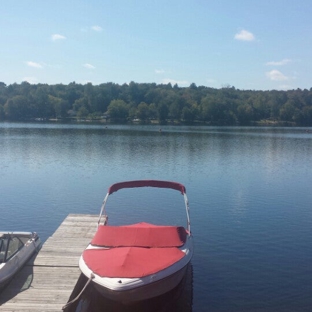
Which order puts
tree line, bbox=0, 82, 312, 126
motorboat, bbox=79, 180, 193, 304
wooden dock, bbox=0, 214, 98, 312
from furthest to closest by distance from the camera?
tree line, bbox=0, 82, 312, 126
motorboat, bbox=79, 180, 193, 304
wooden dock, bbox=0, 214, 98, 312

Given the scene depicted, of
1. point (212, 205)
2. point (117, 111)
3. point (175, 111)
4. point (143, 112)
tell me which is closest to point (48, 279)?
point (212, 205)

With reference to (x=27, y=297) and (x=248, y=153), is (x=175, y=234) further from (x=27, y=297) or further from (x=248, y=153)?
(x=248, y=153)

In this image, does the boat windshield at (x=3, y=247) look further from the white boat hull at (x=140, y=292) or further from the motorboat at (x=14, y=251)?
the white boat hull at (x=140, y=292)

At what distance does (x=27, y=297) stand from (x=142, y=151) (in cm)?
4762

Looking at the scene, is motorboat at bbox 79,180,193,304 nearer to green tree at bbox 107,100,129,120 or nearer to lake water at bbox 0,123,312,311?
lake water at bbox 0,123,312,311

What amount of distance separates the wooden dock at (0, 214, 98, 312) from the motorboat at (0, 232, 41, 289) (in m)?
0.29

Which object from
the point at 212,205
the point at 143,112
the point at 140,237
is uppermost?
the point at 143,112

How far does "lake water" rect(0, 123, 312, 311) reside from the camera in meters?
17.5

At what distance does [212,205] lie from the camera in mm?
30188

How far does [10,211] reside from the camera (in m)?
28.1

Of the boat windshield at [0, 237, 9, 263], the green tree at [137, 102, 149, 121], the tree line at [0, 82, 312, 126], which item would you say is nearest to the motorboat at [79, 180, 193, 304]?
the boat windshield at [0, 237, 9, 263]

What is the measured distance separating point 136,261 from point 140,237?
1.97 meters

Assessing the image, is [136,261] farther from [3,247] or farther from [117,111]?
[117,111]

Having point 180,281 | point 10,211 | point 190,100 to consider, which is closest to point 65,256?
point 180,281
